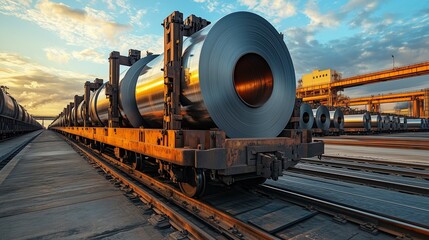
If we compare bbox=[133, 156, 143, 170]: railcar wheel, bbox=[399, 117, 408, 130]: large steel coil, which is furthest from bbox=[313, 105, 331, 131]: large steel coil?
bbox=[399, 117, 408, 130]: large steel coil

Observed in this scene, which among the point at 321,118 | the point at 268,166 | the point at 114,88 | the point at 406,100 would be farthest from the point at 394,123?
the point at 268,166

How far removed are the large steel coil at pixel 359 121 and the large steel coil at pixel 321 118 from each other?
865 centimetres

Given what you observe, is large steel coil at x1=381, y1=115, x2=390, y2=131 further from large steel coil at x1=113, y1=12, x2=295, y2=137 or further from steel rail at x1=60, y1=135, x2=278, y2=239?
steel rail at x1=60, y1=135, x2=278, y2=239

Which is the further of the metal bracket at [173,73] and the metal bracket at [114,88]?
the metal bracket at [114,88]

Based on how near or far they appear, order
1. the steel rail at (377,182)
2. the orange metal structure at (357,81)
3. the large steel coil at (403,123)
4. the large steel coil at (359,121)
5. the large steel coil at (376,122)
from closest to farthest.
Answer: the steel rail at (377,182), the large steel coil at (359,121), the large steel coil at (376,122), the orange metal structure at (357,81), the large steel coil at (403,123)

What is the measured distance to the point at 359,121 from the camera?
111 feet

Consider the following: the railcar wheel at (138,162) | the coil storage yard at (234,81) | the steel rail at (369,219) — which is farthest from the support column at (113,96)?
the steel rail at (369,219)

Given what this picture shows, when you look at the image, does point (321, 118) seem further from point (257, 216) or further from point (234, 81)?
point (257, 216)

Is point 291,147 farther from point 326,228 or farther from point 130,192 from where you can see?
point 130,192

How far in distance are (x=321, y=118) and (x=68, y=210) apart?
27687mm

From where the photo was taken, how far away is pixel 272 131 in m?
4.98

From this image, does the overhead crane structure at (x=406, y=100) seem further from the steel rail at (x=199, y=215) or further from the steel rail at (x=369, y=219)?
the steel rail at (x=199, y=215)

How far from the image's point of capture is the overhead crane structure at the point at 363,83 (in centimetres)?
4121

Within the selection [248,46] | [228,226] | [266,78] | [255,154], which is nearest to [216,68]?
[248,46]
